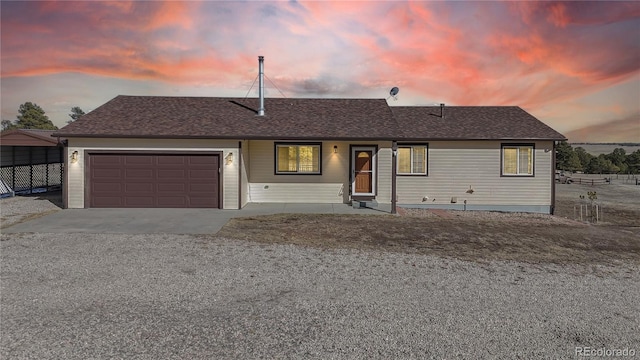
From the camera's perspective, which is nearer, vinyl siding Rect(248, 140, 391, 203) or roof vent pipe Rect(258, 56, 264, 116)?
vinyl siding Rect(248, 140, 391, 203)

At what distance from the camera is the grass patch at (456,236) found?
7.85m

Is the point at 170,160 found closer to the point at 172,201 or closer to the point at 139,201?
the point at 172,201

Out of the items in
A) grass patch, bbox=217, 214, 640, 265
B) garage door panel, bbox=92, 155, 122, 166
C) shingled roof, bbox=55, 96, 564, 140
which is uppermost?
shingled roof, bbox=55, 96, 564, 140

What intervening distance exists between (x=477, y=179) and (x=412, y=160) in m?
2.92

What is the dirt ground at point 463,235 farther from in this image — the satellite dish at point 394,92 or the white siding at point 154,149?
the satellite dish at point 394,92

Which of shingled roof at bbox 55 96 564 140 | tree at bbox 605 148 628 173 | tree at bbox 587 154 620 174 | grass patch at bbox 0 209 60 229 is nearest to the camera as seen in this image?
grass patch at bbox 0 209 60 229

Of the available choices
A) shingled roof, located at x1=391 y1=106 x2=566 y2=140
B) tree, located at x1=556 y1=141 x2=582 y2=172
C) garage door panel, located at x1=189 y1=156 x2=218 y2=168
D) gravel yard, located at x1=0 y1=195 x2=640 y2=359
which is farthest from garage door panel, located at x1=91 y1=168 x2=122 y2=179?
tree, located at x1=556 y1=141 x2=582 y2=172

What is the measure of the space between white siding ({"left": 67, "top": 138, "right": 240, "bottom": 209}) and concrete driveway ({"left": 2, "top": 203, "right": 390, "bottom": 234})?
692 millimetres

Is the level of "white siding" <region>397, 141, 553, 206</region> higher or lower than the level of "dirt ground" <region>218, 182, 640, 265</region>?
higher

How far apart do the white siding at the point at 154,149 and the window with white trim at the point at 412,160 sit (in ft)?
23.1

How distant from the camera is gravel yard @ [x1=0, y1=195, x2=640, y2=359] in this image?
3.75m

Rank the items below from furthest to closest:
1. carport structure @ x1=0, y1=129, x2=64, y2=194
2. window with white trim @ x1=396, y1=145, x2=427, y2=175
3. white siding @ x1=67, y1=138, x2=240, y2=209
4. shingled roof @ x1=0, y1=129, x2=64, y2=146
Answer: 1. carport structure @ x1=0, y1=129, x2=64, y2=194
2. shingled roof @ x1=0, y1=129, x2=64, y2=146
3. window with white trim @ x1=396, y1=145, x2=427, y2=175
4. white siding @ x1=67, y1=138, x2=240, y2=209

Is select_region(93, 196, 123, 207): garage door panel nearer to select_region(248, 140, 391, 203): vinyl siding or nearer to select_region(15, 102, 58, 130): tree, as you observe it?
select_region(248, 140, 391, 203): vinyl siding

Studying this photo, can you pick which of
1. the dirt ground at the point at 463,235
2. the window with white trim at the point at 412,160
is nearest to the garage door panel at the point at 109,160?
the dirt ground at the point at 463,235
